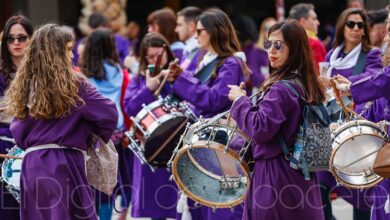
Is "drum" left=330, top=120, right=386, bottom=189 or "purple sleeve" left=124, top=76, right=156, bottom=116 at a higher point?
"drum" left=330, top=120, right=386, bottom=189

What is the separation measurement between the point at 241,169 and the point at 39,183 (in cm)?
127

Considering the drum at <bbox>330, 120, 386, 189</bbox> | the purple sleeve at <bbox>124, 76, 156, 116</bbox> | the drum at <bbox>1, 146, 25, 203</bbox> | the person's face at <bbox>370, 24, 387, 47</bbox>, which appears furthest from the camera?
the person's face at <bbox>370, 24, 387, 47</bbox>

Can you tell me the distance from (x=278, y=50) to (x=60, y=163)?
1.50 meters

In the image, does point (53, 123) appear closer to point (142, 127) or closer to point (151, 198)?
point (142, 127)

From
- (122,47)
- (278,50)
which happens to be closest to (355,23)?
(278,50)

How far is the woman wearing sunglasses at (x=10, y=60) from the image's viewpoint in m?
6.77

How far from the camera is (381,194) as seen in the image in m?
7.21

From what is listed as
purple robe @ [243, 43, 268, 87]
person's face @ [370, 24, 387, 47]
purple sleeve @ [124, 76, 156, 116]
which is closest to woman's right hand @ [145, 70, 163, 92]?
purple sleeve @ [124, 76, 156, 116]

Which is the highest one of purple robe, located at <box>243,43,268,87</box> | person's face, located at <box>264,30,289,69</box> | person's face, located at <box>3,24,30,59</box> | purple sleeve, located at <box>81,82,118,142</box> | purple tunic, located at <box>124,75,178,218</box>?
person's face, located at <box>264,30,289,69</box>

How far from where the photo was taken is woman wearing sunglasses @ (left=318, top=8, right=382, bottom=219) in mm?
7703

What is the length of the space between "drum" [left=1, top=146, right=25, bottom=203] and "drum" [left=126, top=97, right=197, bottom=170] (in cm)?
131

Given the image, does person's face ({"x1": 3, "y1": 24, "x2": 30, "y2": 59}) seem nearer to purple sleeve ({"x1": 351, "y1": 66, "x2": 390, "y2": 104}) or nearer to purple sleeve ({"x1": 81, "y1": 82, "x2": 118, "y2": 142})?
purple sleeve ({"x1": 81, "y1": 82, "x2": 118, "y2": 142})

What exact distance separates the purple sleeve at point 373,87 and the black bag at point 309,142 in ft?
0.94

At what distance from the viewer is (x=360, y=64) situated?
303 inches
